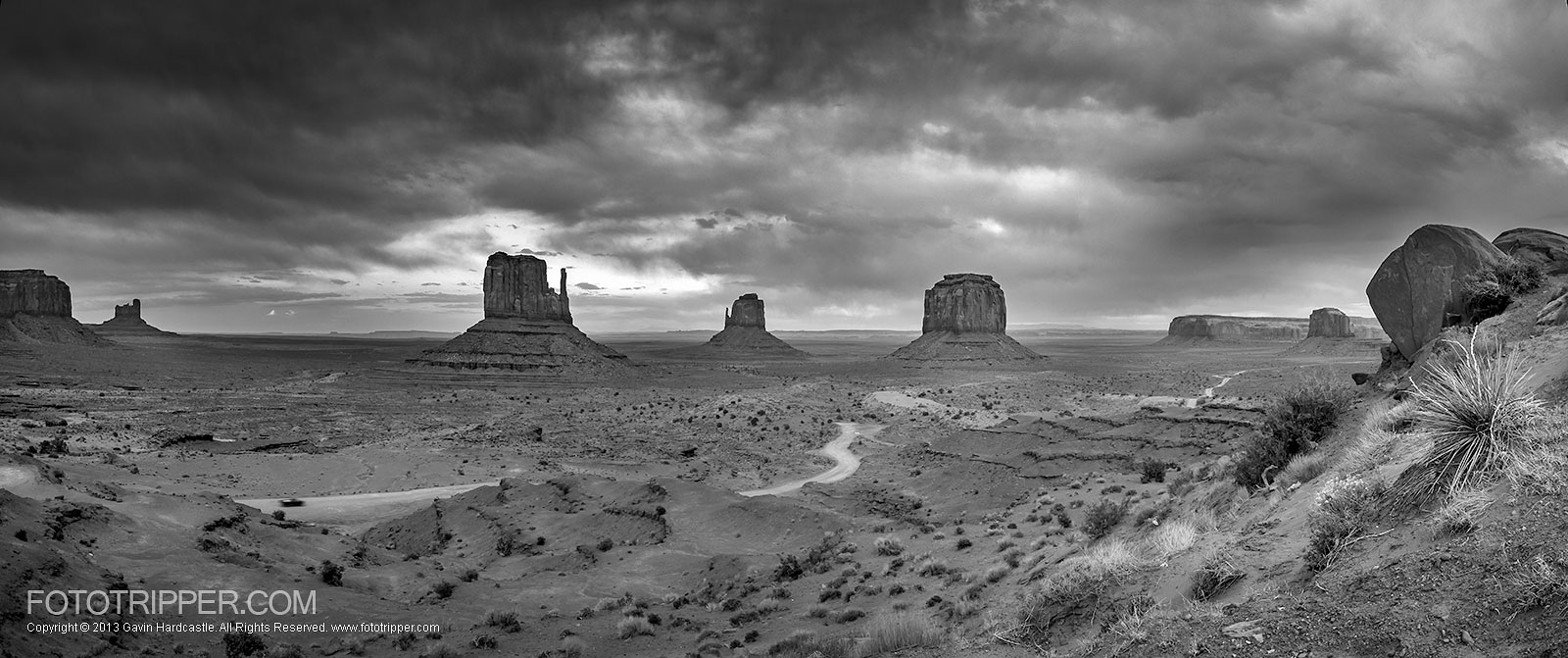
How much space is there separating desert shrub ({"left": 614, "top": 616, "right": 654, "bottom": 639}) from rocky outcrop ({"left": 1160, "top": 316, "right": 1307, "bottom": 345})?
198m

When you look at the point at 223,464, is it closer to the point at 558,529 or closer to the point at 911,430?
the point at 558,529

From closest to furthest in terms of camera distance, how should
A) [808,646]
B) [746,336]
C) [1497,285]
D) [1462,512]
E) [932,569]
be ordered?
[1462,512] → [808,646] → [1497,285] → [932,569] → [746,336]

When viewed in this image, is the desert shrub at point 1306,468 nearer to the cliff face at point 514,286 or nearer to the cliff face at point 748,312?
the cliff face at point 514,286

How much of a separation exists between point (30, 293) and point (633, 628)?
187 meters

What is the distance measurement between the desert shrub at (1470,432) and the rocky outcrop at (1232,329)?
19889 centimetres

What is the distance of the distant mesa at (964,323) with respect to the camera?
119438 mm

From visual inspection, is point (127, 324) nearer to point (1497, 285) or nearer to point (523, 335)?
point (523, 335)

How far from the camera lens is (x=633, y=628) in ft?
45.3

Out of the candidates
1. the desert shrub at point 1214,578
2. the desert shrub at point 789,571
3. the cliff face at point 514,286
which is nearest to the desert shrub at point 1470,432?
the desert shrub at point 1214,578

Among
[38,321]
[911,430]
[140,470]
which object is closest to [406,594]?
[140,470]

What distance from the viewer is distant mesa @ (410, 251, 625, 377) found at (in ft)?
317

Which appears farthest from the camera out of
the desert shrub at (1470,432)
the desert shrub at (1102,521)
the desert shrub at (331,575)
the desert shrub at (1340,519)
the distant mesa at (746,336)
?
the distant mesa at (746,336)

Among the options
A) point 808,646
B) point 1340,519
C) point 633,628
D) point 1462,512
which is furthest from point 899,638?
point 633,628

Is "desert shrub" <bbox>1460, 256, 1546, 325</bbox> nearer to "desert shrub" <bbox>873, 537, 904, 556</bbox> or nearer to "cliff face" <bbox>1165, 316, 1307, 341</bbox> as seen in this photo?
"desert shrub" <bbox>873, 537, 904, 556</bbox>
